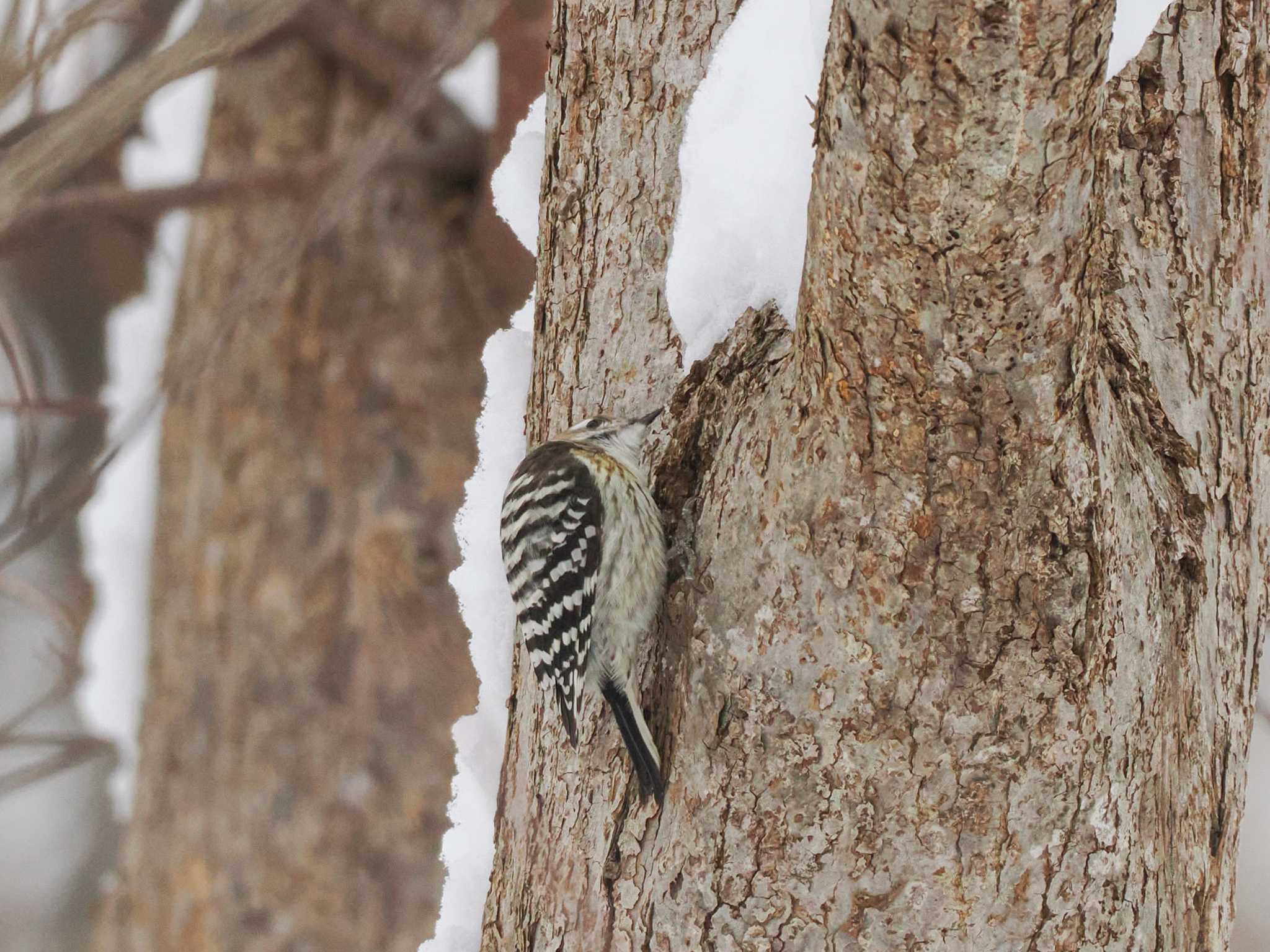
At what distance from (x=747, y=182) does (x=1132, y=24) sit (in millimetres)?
633

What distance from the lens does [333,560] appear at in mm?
4375

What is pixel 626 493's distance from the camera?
2.50 metres

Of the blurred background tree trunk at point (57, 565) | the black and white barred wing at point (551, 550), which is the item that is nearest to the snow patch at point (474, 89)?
the blurred background tree trunk at point (57, 565)

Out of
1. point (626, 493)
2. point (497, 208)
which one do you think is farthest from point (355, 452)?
point (626, 493)

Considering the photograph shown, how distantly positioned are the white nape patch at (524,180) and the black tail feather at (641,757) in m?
1.08

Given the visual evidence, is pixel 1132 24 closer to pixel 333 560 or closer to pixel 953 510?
pixel 953 510

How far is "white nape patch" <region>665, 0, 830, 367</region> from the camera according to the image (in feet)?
6.65

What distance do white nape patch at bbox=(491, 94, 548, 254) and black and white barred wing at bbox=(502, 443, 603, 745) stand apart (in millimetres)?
476

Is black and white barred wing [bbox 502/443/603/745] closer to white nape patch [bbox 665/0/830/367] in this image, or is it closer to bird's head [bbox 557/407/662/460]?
bird's head [bbox 557/407/662/460]

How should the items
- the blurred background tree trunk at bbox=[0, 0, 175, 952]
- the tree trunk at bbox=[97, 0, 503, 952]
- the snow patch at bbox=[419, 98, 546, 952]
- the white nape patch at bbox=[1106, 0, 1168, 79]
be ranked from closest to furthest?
the white nape patch at bbox=[1106, 0, 1168, 79]
the snow patch at bbox=[419, 98, 546, 952]
the blurred background tree trunk at bbox=[0, 0, 175, 952]
the tree trunk at bbox=[97, 0, 503, 952]

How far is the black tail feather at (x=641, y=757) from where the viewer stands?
1948 millimetres

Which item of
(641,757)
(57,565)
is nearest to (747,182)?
(641,757)

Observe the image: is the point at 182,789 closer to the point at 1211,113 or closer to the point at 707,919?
the point at 707,919

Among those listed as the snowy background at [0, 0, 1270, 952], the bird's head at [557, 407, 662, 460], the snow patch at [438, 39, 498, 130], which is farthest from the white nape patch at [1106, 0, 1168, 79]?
the snow patch at [438, 39, 498, 130]
